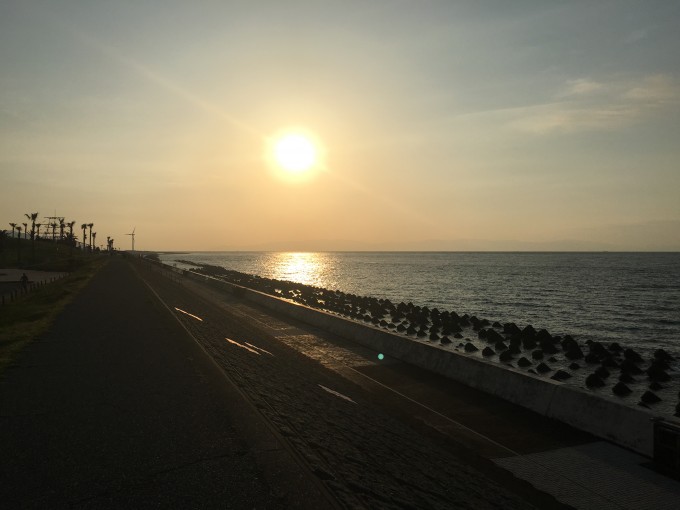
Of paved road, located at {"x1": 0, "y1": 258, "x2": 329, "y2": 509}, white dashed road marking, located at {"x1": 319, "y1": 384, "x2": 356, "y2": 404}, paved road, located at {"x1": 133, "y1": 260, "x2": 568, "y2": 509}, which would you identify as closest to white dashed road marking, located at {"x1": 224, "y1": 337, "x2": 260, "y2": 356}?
paved road, located at {"x1": 133, "y1": 260, "x2": 568, "y2": 509}

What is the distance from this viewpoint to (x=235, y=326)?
23094 mm

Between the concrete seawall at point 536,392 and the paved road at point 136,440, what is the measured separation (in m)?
5.48

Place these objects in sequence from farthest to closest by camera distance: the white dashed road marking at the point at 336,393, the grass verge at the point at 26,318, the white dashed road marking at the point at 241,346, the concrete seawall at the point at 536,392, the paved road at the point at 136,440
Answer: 1. the white dashed road marking at the point at 241,346
2. the grass verge at the point at 26,318
3. the white dashed road marking at the point at 336,393
4. the concrete seawall at the point at 536,392
5. the paved road at the point at 136,440

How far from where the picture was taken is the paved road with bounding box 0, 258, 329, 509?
6.10m

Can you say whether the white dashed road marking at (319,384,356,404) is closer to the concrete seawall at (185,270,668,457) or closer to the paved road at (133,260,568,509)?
the paved road at (133,260,568,509)

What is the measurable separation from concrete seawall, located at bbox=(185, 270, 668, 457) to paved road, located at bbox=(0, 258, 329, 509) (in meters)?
5.48

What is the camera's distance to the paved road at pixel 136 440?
610 cm

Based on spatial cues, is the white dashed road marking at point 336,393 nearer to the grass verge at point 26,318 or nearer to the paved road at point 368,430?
the paved road at point 368,430

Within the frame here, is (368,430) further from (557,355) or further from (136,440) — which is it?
(557,355)

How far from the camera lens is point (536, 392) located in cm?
1026

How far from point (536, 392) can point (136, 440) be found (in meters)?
7.80

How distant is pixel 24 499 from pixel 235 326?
1716 centimetres

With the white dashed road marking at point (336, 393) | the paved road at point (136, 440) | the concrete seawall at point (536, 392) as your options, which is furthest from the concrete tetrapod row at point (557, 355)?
the paved road at point (136, 440)

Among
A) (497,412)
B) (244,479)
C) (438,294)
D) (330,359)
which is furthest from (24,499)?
(438,294)
